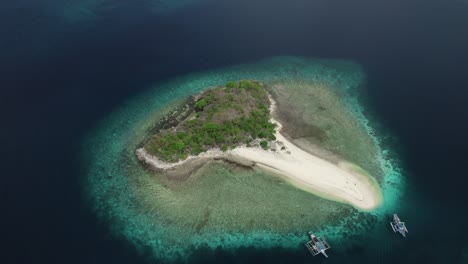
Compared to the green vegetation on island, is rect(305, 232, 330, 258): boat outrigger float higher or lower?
lower

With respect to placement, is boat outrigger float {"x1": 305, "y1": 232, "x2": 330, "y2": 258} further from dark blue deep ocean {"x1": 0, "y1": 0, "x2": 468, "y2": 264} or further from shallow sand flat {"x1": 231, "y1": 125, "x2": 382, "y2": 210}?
shallow sand flat {"x1": 231, "y1": 125, "x2": 382, "y2": 210}

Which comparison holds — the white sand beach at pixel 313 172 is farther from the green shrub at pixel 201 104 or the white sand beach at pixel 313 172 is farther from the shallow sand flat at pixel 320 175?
the green shrub at pixel 201 104

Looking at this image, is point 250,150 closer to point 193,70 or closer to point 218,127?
point 218,127

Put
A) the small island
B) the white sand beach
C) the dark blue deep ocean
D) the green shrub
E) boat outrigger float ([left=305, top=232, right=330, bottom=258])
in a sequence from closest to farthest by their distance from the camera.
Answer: boat outrigger float ([left=305, top=232, right=330, bottom=258])
the dark blue deep ocean
the white sand beach
the small island
the green shrub

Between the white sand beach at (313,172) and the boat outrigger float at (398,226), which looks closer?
the boat outrigger float at (398,226)

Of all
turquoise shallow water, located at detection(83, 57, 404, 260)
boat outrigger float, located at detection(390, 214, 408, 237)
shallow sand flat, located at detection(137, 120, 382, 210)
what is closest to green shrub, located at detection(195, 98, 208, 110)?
turquoise shallow water, located at detection(83, 57, 404, 260)

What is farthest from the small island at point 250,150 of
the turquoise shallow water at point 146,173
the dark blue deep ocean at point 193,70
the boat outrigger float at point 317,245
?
the dark blue deep ocean at point 193,70

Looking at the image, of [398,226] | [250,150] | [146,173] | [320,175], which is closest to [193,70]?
[250,150]
